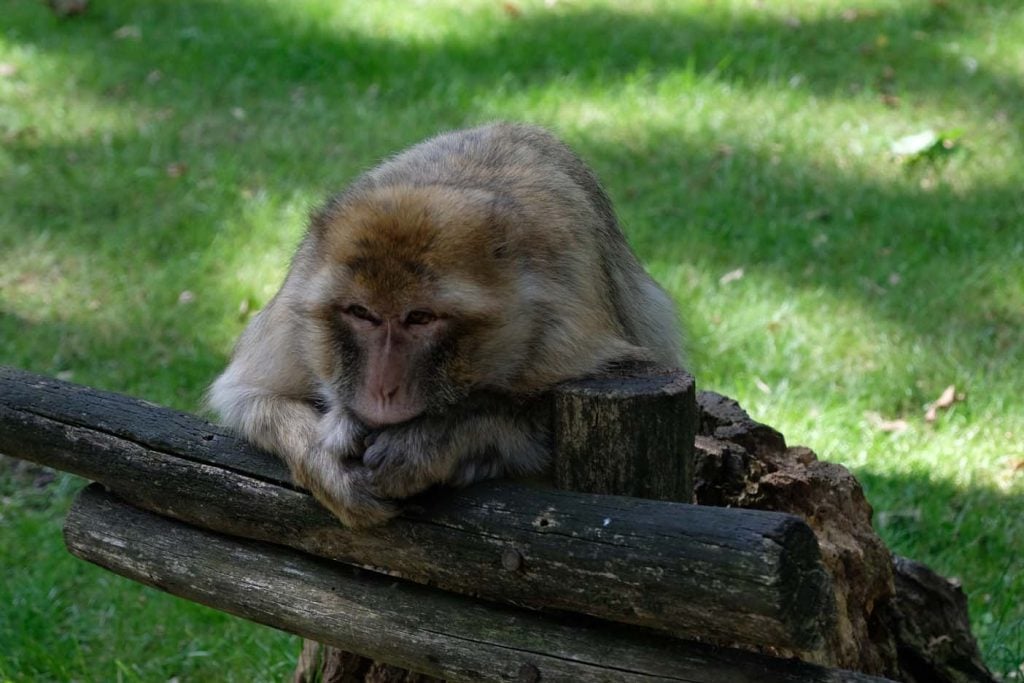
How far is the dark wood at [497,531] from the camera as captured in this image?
2.69 meters

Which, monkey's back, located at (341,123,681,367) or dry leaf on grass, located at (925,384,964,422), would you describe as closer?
monkey's back, located at (341,123,681,367)

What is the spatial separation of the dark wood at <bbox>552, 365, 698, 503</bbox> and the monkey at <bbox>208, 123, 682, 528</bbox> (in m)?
0.19

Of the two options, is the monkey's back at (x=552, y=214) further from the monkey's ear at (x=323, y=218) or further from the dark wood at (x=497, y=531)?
the dark wood at (x=497, y=531)

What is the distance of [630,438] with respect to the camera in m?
3.18

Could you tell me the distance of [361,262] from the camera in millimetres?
3236

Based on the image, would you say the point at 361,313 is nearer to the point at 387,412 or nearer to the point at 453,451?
the point at 387,412

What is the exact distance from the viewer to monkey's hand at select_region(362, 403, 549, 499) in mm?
3170

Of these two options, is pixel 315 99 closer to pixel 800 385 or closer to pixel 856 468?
pixel 800 385

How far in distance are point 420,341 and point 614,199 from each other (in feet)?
15.6

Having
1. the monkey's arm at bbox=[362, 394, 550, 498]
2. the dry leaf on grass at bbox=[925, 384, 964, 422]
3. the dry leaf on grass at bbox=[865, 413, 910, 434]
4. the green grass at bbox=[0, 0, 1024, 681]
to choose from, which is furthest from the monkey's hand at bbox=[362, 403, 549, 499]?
the dry leaf on grass at bbox=[925, 384, 964, 422]

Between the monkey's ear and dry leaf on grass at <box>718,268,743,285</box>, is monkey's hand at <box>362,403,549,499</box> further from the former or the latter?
dry leaf on grass at <box>718,268,743,285</box>

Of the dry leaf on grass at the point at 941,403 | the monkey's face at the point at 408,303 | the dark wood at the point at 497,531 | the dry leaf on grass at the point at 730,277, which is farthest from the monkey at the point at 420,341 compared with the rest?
the dry leaf on grass at the point at 730,277

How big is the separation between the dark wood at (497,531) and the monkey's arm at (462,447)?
81mm

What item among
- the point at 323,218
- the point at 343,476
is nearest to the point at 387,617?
the point at 343,476
